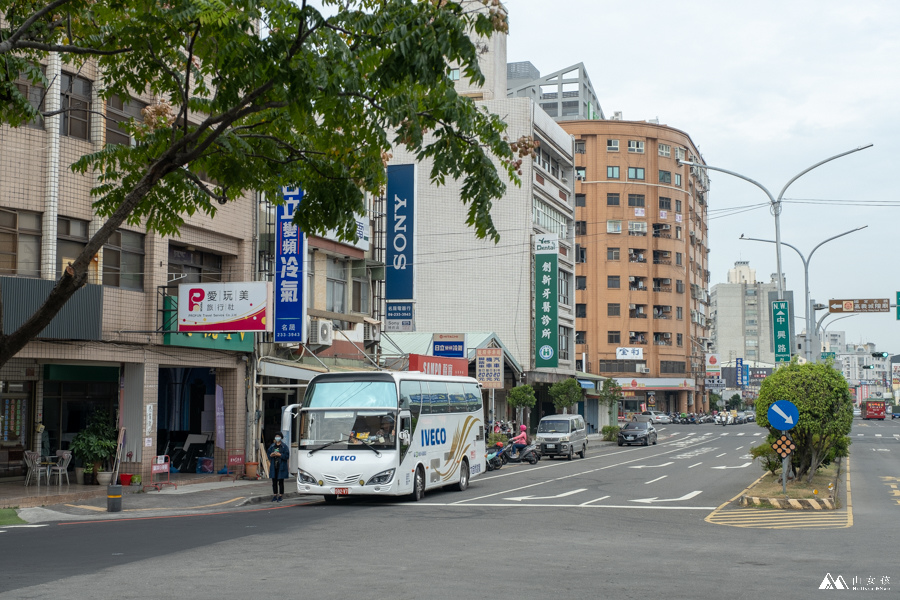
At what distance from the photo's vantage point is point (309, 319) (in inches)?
1191

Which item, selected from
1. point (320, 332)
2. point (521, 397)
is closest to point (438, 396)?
point (320, 332)

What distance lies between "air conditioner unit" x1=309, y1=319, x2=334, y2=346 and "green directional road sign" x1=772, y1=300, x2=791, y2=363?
60.0 ft

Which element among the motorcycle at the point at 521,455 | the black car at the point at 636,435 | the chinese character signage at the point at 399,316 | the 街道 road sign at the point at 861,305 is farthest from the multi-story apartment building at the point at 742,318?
the chinese character signage at the point at 399,316

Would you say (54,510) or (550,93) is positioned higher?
(550,93)

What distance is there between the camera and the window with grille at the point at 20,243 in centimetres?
2089

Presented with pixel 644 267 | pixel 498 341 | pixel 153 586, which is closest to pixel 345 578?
pixel 153 586

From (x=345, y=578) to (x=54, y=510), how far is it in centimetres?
1112

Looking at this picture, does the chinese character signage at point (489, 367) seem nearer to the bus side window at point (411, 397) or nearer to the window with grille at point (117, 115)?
the bus side window at point (411, 397)

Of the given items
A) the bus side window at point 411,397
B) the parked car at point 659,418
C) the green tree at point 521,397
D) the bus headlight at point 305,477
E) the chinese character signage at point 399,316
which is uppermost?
the chinese character signage at point 399,316

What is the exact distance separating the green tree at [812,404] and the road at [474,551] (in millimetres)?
1471

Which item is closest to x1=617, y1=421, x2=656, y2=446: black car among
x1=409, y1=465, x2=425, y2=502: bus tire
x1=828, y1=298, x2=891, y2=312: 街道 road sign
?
x1=828, y1=298, x2=891, y2=312: 街道 road sign

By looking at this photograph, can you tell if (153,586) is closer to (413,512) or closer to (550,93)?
(413,512)

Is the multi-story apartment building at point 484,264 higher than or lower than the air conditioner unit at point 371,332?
higher

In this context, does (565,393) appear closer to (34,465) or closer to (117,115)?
(117,115)
